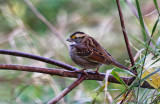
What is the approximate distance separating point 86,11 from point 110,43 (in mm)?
890

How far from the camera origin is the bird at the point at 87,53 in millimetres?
2876

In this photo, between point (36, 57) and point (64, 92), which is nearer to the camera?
point (64, 92)

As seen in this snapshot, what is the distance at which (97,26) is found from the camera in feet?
19.8

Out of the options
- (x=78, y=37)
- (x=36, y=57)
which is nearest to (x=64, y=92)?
(x=36, y=57)

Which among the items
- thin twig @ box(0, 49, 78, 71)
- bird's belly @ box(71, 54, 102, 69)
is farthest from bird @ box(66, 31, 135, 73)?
thin twig @ box(0, 49, 78, 71)

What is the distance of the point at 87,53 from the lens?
3047mm

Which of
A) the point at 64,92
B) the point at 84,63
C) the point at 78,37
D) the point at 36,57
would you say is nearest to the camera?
the point at 64,92

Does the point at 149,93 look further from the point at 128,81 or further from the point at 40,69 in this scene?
the point at 40,69

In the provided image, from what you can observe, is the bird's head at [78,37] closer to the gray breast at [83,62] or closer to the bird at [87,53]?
the bird at [87,53]

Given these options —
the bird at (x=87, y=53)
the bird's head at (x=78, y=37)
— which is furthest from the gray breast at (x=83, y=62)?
the bird's head at (x=78, y=37)

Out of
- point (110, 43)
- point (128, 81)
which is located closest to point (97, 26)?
point (110, 43)

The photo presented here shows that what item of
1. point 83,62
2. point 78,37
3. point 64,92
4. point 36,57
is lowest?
point 64,92

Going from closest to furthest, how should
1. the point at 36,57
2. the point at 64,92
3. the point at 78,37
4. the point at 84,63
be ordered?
1. the point at 64,92
2. the point at 36,57
3. the point at 84,63
4. the point at 78,37

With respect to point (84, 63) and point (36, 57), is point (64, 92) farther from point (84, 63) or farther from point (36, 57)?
point (84, 63)
